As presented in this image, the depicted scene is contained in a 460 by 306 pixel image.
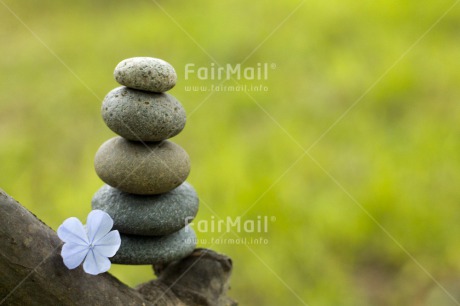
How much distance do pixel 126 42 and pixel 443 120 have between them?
3181 millimetres

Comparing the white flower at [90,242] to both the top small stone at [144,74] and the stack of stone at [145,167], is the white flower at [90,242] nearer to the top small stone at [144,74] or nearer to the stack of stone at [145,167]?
the stack of stone at [145,167]

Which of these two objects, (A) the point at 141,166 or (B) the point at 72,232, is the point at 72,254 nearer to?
(B) the point at 72,232

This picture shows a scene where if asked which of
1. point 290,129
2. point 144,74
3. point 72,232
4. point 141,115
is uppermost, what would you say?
point 144,74

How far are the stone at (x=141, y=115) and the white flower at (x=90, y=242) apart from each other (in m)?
0.34

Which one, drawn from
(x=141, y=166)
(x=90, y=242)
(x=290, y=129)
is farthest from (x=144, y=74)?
(x=290, y=129)

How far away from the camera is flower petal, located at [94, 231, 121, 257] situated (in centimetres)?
229

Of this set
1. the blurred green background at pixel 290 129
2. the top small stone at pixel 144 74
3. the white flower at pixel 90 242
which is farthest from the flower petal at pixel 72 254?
the blurred green background at pixel 290 129

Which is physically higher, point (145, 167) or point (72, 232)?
point (145, 167)

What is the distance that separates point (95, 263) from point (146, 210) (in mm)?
404

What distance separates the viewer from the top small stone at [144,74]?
2.45m

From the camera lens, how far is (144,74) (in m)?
2.45

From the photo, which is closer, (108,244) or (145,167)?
(108,244)

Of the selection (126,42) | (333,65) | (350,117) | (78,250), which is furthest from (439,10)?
(78,250)

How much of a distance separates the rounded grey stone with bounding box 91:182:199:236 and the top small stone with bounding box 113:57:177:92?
443 mm
